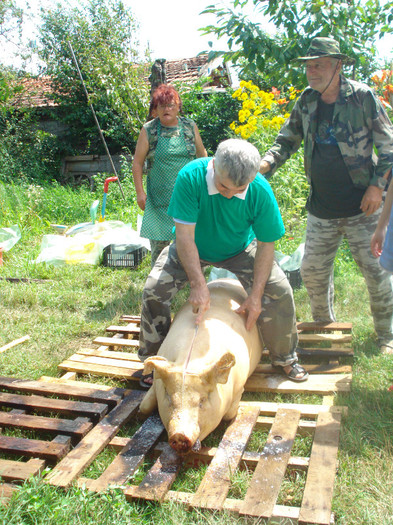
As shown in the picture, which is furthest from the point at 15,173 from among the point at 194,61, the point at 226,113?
the point at 194,61

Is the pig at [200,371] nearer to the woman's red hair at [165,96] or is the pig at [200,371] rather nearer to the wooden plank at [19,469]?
the wooden plank at [19,469]

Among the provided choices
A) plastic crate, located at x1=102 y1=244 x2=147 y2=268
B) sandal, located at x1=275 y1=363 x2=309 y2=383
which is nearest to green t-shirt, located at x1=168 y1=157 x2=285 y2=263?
sandal, located at x1=275 y1=363 x2=309 y2=383

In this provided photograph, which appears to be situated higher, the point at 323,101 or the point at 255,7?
the point at 255,7

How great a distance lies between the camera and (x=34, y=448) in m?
2.70

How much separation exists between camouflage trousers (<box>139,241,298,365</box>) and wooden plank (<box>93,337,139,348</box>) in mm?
625

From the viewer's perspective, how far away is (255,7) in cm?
512

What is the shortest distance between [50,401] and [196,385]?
3.64 ft

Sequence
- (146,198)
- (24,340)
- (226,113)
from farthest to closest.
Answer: (226,113) < (146,198) < (24,340)

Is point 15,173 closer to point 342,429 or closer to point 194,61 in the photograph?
point 194,61

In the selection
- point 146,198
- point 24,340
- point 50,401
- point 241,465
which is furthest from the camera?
point 146,198

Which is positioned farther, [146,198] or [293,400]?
[146,198]

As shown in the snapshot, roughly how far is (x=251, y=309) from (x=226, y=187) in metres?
0.86

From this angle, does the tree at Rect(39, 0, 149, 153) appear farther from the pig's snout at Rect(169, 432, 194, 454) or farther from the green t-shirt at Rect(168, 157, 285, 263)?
the pig's snout at Rect(169, 432, 194, 454)

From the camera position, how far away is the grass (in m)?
2.23
